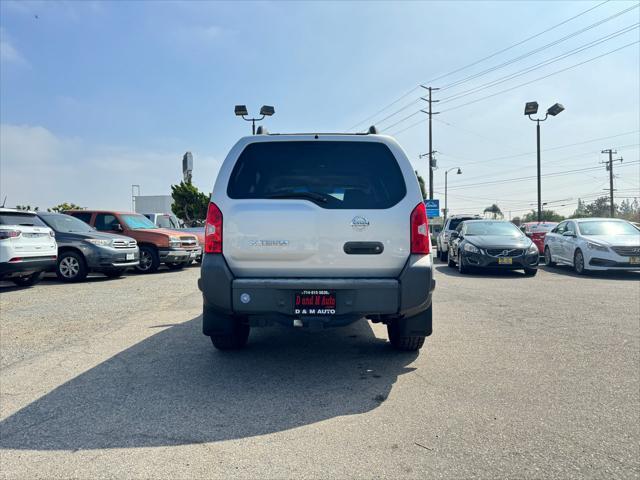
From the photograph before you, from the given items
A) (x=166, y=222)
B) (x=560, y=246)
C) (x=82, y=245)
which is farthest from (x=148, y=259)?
(x=560, y=246)

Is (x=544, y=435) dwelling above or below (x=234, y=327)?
below

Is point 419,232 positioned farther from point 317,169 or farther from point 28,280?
point 28,280

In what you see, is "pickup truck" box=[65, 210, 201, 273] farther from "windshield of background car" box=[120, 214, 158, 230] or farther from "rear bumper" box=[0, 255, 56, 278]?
"rear bumper" box=[0, 255, 56, 278]

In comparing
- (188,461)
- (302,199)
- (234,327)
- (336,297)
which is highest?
(302,199)

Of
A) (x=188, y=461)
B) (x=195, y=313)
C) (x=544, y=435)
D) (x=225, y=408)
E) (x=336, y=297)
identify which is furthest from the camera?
(x=195, y=313)

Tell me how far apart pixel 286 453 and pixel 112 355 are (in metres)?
2.89

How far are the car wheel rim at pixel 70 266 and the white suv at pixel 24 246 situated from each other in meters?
0.90

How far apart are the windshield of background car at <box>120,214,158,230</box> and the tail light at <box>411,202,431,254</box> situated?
11.3 m

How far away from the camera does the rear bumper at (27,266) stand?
28.2 ft

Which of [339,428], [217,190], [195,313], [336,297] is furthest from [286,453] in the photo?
[195,313]

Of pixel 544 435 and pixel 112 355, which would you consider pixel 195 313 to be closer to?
pixel 112 355

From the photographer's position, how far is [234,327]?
439cm

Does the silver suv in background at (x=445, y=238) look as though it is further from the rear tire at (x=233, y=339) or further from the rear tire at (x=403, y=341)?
the rear tire at (x=233, y=339)

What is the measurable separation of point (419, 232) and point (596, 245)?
1029cm
